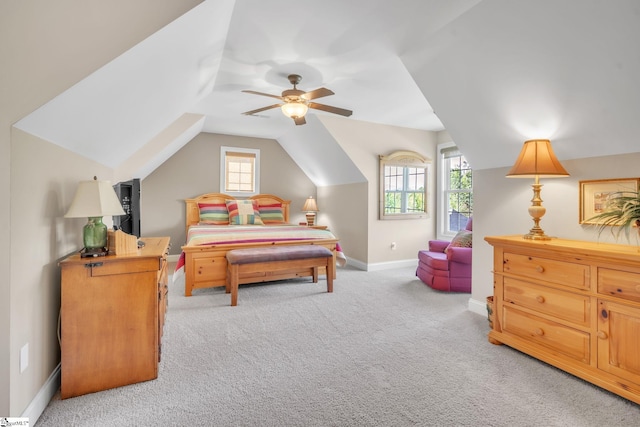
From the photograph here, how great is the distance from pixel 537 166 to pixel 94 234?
300 cm

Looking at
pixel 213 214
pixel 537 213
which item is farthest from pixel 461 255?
pixel 213 214

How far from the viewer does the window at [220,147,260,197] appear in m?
6.05

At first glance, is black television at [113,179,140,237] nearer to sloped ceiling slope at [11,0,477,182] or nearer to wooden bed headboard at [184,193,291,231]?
sloped ceiling slope at [11,0,477,182]

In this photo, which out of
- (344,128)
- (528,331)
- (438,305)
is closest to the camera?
(528,331)

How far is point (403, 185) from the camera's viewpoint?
536cm

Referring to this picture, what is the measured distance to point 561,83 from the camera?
2.06 meters

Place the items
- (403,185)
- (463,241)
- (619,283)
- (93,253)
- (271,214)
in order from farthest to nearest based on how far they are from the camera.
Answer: (271,214) < (403,185) < (463,241) < (93,253) < (619,283)

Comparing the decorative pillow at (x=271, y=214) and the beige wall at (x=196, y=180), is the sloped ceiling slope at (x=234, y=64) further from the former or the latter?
the decorative pillow at (x=271, y=214)

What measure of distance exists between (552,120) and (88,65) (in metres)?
2.99

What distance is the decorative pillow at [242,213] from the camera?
5.47 m

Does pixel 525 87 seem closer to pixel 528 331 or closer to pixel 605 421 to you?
pixel 528 331

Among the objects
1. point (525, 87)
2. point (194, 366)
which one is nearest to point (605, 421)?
point (525, 87)

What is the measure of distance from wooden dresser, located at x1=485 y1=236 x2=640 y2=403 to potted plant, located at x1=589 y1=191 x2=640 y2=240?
158 mm

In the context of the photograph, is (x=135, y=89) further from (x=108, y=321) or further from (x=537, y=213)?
(x=537, y=213)
